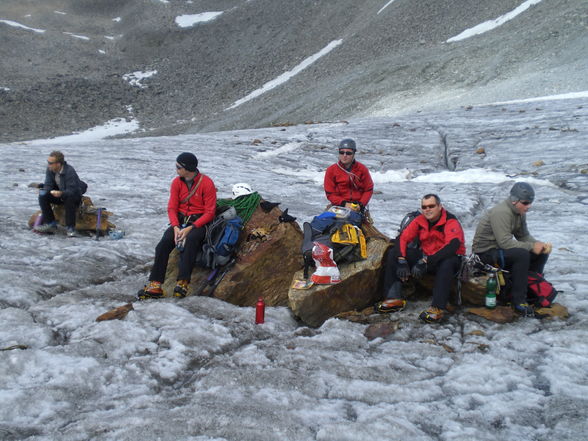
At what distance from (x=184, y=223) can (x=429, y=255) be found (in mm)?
3450

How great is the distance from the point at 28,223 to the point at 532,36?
36.2m

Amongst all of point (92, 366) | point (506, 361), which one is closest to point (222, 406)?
point (92, 366)

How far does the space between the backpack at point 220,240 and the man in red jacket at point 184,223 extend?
0.10 m

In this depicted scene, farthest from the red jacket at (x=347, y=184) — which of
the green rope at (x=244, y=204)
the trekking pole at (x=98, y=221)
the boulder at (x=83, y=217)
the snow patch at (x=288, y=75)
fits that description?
the snow patch at (x=288, y=75)

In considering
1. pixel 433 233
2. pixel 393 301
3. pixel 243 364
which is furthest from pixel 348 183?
pixel 243 364

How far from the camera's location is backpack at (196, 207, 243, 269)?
6832 mm

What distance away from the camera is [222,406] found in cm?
410

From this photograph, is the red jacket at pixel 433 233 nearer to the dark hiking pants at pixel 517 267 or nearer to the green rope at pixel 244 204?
the dark hiking pants at pixel 517 267

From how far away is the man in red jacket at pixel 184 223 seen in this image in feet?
22.0

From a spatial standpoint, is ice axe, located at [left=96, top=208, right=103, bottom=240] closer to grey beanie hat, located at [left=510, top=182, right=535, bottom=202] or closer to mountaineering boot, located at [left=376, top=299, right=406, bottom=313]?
mountaineering boot, located at [left=376, top=299, right=406, bottom=313]

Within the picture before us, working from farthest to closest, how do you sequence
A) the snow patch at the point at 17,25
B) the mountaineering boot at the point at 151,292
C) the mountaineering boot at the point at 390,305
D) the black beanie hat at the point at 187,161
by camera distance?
1. the snow patch at the point at 17,25
2. the black beanie hat at the point at 187,161
3. the mountaineering boot at the point at 151,292
4. the mountaineering boot at the point at 390,305

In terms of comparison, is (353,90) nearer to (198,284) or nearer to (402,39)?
(402,39)

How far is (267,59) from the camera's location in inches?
2404

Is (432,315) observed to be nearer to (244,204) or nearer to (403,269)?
(403,269)
